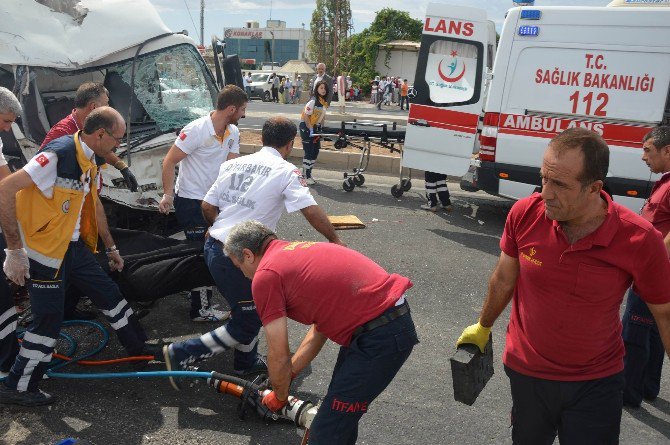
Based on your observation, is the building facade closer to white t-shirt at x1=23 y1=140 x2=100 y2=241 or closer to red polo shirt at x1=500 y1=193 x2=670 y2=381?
white t-shirt at x1=23 y1=140 x2=100 y2=241

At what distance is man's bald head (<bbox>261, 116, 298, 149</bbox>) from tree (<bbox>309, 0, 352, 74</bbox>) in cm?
4163

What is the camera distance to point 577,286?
2463 mm

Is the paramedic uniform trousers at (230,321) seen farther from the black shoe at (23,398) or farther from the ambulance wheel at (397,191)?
the ambulance wheel at (397,191)

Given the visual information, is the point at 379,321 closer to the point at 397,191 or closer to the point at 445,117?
the point at 445,117

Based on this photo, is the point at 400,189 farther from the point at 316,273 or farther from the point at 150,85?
the point at 316,273

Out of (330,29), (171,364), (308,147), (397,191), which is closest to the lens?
(171,364)

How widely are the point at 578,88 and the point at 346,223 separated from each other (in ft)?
10.7

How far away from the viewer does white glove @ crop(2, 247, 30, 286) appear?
142 inches

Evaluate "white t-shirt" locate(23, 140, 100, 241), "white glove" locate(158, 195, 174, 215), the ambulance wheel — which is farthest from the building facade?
"white t-shirt" locate(23, 140, 100, 241)

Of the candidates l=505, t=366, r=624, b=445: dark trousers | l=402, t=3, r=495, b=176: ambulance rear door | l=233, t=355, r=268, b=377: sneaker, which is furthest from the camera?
l=402, t=3, r=495, b=176: ambulance rear door

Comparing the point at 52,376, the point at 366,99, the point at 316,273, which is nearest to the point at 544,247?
the point at 316,273

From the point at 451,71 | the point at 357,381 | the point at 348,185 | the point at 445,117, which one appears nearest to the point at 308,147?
the point at 348,185

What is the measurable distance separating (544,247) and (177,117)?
5.40 metres

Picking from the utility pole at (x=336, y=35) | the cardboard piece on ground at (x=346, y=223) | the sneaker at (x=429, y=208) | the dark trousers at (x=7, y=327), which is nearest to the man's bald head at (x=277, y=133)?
the dark trousers at (x=7, y=327)
